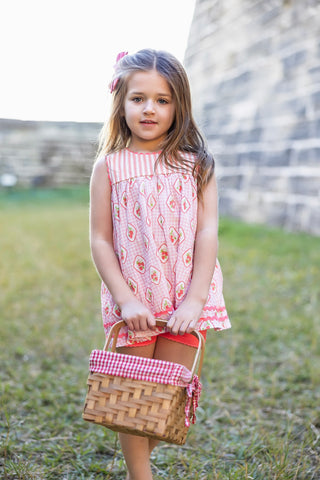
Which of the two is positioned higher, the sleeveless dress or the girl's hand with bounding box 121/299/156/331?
the sleeveless dress

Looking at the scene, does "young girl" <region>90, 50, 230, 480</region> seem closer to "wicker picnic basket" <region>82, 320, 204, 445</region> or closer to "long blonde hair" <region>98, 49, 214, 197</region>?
"long blonde hair" <region>98, 49, 214, 197</region>

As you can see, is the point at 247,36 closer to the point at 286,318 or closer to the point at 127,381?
the point at 286,318

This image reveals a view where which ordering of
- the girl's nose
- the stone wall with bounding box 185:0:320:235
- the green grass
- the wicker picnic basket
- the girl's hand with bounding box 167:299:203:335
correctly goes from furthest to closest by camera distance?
the stone wall with bounding box 185:0:320:235 < the green grass < the girl's nose < the girl's hand with bounding box 167:299:203:335 < the wicker picnic basket

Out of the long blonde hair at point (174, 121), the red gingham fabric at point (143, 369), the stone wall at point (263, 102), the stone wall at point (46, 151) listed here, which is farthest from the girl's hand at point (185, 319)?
the stone wall at point (46, 151)

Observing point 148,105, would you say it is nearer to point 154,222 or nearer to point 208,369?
point 154,222

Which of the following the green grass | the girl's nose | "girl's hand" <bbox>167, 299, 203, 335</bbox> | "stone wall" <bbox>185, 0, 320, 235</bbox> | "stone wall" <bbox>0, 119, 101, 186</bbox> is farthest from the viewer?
"stone wall" <bbox>0, 119, 101, 186</bbox>

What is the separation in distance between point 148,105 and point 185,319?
67 centimetres

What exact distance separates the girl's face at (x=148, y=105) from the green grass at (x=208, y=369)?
3.95 feet

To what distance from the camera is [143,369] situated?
5.29 ft

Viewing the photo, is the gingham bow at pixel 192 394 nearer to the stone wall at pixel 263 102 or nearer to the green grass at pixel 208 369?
the green grass at pixel 208 369

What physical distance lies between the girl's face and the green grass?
3.95 feet

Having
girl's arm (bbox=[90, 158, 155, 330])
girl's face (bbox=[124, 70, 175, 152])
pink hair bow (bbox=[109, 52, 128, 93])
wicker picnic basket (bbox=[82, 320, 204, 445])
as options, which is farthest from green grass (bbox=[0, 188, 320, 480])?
pink hair bow (bbox=[109, 52, 128, 93])

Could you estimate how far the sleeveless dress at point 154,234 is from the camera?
5.86 feet

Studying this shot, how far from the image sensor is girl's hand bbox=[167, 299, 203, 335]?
1718 mm
